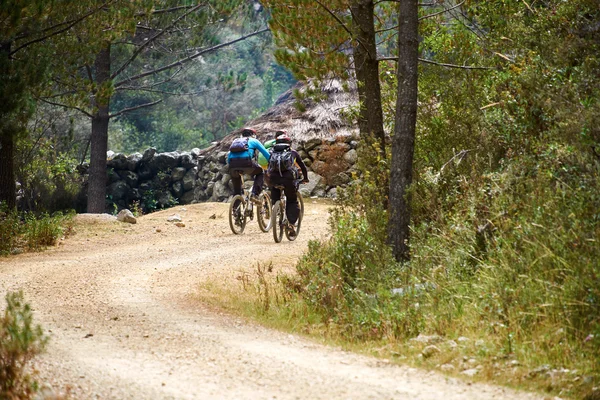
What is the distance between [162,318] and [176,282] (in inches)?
81.8

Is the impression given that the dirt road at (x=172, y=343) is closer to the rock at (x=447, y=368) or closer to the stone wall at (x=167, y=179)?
the rock at (x=447, y=368)

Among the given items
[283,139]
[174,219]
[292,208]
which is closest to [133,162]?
[174,219]

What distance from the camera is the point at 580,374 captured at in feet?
17.0

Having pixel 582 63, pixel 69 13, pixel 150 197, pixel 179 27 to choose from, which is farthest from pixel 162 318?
pixel 150 197

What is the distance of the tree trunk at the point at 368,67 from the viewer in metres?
9.82

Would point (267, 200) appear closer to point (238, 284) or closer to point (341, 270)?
point (238, 284)

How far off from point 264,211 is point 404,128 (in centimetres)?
577

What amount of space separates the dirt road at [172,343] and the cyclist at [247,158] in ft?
5.48

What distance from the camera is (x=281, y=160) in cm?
1241

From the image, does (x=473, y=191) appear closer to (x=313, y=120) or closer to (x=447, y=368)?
(x=447, y=368)

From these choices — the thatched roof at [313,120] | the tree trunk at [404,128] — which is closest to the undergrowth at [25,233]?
the tree trunk at [404,128]

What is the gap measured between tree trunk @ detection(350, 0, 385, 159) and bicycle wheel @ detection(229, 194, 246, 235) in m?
4.14

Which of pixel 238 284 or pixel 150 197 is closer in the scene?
pixel 238 284

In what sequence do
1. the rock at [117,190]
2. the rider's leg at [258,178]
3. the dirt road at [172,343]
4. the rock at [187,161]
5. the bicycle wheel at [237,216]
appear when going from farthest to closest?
the rock at [187,161]
the rock at [117,190]
the bicycle wheel at [237,216]
the rider's leg at [258,178]
the dirt road at [172,343]
